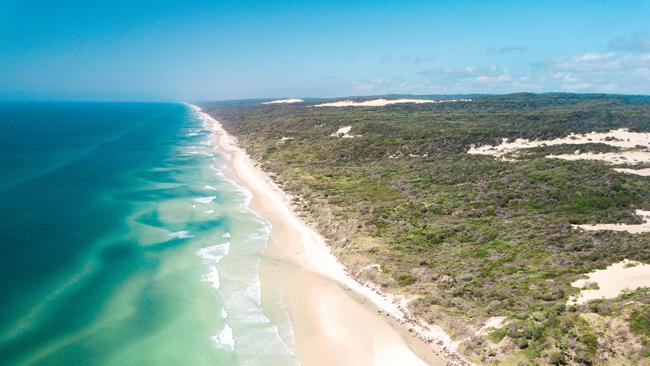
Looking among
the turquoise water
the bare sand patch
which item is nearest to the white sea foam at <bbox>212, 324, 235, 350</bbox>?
the turquoise water

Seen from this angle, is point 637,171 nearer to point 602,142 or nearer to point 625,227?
point 625,227

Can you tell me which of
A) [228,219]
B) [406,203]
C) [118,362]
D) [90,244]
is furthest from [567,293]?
[90,244]

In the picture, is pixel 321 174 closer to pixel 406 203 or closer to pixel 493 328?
pixel 406 203

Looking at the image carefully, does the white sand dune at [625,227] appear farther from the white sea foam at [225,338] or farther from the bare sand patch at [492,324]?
the white sea foam at [225,338]

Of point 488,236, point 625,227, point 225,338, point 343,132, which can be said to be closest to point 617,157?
point 625,227

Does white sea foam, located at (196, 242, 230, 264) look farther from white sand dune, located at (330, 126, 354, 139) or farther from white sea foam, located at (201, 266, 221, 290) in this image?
white sand dune, located at (330, 126, 354, 139)
